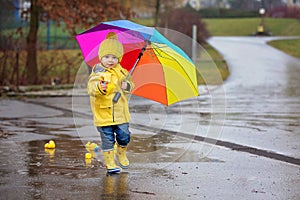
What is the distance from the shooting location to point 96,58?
8.84 meters

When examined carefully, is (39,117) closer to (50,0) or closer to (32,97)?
(32,97)

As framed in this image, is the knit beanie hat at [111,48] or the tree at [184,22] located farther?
the tree at [184,22]

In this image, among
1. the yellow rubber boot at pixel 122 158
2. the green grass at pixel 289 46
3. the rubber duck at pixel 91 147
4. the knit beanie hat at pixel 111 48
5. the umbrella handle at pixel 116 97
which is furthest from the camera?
the green grass at pixel 289 46

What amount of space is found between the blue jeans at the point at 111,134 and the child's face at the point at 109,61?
2.28 feet

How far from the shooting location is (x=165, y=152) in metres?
9.70

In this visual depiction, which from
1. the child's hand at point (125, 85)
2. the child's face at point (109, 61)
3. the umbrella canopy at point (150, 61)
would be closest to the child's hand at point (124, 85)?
the child's hand at point (125, 85)

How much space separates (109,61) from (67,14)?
15995 mm

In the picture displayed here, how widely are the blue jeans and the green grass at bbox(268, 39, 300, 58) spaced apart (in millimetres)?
36596

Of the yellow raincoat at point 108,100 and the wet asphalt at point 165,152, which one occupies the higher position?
the yellow raincoat at point 108,100

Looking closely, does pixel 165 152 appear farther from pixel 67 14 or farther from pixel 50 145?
pixel 67 14

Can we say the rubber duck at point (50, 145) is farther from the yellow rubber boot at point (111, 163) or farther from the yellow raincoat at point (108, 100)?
the yellow raincoat at point (108, 100)

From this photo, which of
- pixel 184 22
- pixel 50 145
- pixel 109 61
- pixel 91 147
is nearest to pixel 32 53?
pixel 50 145

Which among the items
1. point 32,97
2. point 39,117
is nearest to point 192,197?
point 39,117

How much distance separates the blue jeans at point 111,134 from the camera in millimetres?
7961
